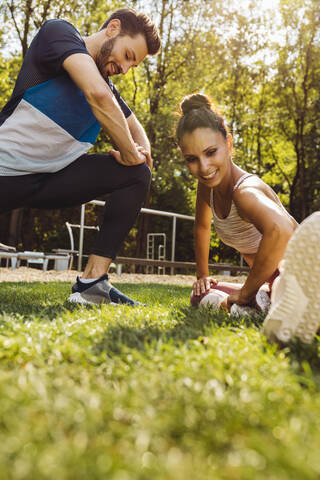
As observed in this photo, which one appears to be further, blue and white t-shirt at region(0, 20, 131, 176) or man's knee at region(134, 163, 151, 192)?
man's knee at region(134, 163, 151, 192)

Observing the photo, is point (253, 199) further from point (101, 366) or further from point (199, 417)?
point (199, 417)

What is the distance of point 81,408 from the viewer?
0.88 m

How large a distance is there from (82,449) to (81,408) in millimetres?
163

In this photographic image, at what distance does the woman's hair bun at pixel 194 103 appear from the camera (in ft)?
8.65

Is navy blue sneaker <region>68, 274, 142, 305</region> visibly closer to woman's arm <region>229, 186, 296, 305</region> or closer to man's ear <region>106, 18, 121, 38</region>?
woman's arm <region>229, 186, 296, 305</region>

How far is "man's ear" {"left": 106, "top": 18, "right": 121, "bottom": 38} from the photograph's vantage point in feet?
8.35

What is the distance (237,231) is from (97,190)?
2.88ft

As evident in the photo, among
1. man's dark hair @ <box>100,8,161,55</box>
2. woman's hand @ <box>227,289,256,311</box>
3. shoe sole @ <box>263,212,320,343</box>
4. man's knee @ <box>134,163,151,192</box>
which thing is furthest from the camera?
man's knee @ <box>134,163,151,192</box>

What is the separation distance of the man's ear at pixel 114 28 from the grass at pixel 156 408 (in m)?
1.84

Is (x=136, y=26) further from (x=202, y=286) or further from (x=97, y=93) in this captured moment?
(x=202, y=286)

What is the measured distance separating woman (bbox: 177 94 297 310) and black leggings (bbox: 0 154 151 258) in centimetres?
37

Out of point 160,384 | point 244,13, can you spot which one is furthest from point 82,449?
point 244,13

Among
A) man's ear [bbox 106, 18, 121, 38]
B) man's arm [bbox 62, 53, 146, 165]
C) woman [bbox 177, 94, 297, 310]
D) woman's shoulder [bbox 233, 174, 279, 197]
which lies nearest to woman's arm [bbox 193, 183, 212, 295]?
woman [bbox 177, 94, 297, 310]

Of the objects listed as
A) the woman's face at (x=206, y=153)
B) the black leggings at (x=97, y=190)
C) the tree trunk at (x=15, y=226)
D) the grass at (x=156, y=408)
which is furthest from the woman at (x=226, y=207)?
the tree trunk at (x=15, y=226)
